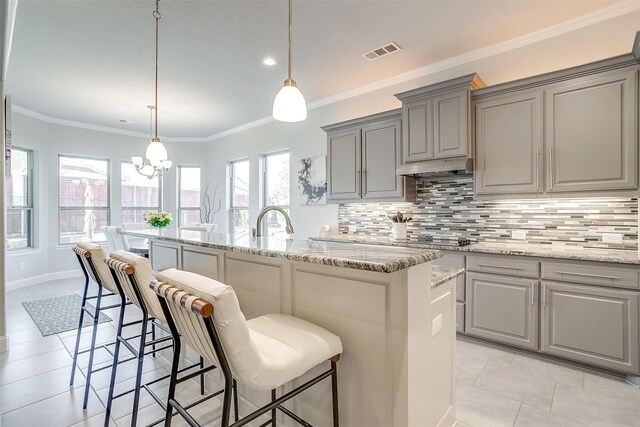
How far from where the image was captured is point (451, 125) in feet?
10.5

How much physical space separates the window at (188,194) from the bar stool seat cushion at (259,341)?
652cm

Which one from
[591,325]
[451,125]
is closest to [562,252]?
[591,325]

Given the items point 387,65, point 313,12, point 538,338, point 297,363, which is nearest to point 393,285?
point 297,363

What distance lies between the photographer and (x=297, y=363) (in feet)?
4.00

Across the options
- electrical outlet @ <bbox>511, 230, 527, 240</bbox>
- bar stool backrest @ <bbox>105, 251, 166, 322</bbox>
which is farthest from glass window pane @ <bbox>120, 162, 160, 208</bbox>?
electrical outlet @ <bbox>511, 230, 527, 240</bbox>

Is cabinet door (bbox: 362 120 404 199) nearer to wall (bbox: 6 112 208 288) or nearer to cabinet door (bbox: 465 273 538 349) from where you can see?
cabinet door (bbox: 465 273 538 349)

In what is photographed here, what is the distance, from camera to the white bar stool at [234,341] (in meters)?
1.03

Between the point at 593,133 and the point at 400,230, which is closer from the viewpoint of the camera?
the point at 593,133

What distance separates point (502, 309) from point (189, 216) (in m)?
6.56

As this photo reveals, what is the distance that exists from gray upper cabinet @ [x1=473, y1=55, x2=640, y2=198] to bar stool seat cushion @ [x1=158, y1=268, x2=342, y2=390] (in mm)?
2447

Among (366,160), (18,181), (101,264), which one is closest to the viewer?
(101,264)

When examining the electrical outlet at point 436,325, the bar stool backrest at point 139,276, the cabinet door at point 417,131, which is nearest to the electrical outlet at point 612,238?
the cabinet door at point 417,131

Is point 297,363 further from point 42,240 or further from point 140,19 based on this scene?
point 42,240

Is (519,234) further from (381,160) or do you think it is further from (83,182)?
(83,182)
